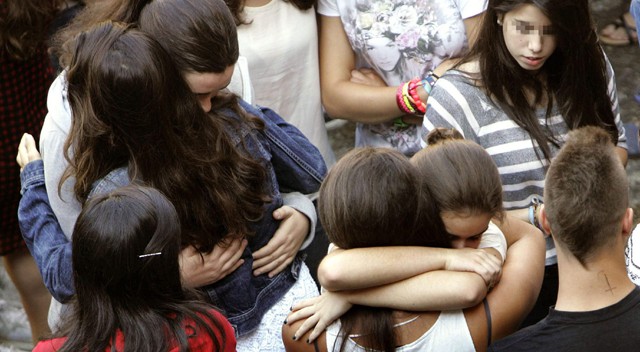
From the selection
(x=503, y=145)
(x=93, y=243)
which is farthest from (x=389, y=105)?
(x=93, y=243)

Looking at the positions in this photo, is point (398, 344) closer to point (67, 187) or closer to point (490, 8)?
point (67, 187)

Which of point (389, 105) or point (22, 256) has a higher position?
point (389, 105)

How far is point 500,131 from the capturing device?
2.72 meters

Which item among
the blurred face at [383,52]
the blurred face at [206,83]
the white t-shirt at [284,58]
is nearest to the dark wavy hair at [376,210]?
the blurred face at [206,83]

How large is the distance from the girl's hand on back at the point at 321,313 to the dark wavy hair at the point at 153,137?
30 centimetres

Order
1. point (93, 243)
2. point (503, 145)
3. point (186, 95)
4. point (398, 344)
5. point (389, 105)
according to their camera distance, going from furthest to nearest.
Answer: point (389, 105) < point (503, 145) < point (186, 95) < point (398, 344) < point (93, 243)

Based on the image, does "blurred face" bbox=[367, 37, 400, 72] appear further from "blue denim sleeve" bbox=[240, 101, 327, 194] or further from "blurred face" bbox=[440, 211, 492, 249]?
"blurred face" bbox=[440, 211, 492, 249]

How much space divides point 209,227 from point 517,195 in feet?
3.14

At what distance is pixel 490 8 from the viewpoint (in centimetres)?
274

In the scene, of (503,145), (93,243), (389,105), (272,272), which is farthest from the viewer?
(389,105)

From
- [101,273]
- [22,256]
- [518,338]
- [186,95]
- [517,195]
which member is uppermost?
[186,95]

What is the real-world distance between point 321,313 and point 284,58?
123cm

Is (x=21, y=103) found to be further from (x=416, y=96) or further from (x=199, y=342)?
(x=199, y=342)

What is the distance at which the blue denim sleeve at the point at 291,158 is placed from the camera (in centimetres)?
255
